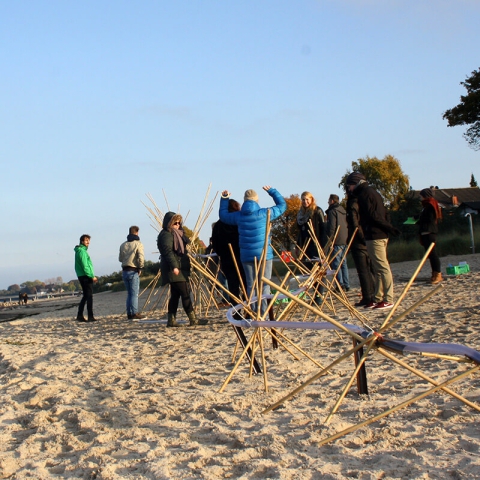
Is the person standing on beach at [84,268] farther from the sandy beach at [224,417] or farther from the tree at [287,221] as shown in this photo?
the tree at [287,221]

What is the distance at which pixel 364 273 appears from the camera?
22.4 feet

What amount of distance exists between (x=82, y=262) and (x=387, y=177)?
32.0m

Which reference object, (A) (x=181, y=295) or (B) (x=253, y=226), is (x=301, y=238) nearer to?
(A) (x=181, y=295)

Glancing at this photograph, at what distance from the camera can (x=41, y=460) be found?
265 centimetres

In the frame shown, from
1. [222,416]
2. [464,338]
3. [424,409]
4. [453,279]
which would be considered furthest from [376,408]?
[453,279]

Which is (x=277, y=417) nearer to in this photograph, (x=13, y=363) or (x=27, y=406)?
(x=27, y=406)

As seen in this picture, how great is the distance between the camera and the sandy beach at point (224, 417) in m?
2.29

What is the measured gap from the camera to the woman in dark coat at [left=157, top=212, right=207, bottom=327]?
22.1 ft

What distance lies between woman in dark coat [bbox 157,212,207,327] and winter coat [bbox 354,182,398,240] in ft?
6.28

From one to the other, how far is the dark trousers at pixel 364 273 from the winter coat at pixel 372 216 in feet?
1.57

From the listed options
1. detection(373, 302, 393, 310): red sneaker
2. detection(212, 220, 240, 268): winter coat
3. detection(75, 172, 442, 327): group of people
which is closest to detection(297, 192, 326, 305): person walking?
detection(75, 172, 442, 327): group of people

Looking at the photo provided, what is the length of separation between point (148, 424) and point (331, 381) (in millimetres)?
1092

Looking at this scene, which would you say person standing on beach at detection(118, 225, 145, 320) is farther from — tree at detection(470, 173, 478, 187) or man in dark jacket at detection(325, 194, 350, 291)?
tree at detection(470, 173, 478, 187)

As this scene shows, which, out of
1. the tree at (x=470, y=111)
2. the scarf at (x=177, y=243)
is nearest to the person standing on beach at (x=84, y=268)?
the scarf at (x=177, y=243)
